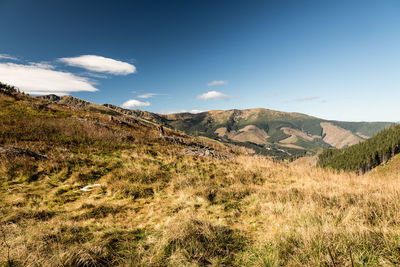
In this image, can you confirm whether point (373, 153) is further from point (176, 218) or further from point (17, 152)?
point (17, 152)

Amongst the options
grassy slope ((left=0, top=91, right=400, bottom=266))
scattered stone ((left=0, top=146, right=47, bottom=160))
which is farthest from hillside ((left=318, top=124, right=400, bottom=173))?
scattered stone ((left=0, top=146, right=47, bottom=160))

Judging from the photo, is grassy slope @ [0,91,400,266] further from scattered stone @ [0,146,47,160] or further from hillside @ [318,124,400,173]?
hillside @ [318,124,400,173]

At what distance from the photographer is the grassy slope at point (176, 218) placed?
3150 millimetres

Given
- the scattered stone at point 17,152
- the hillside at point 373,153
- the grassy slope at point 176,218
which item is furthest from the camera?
the hillside at point 373,153

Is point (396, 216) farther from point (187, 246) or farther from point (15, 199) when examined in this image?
point (15, 199)

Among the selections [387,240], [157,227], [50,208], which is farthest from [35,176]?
[387,240]

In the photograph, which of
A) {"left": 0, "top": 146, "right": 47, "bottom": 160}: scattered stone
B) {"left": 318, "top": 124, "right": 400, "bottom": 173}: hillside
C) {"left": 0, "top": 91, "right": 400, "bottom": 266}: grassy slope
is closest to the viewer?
{"left": 0, "top": 91, "right": 400, "bottom": 266}: grassy slope

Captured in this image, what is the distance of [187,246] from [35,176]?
26.8 ft

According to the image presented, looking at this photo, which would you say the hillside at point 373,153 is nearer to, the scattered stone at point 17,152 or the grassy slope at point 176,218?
the grassy slope at point 176,218

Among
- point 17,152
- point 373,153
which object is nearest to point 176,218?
point 17,152

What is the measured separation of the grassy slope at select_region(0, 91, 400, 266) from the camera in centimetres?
315

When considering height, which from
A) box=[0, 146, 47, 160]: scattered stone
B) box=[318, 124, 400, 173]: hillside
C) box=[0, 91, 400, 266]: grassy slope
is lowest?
box=[318, 124, 400, 173]: hillside

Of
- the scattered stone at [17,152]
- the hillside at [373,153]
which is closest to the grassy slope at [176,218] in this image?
the scattered stone at [17,152]

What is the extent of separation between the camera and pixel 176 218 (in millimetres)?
4777
